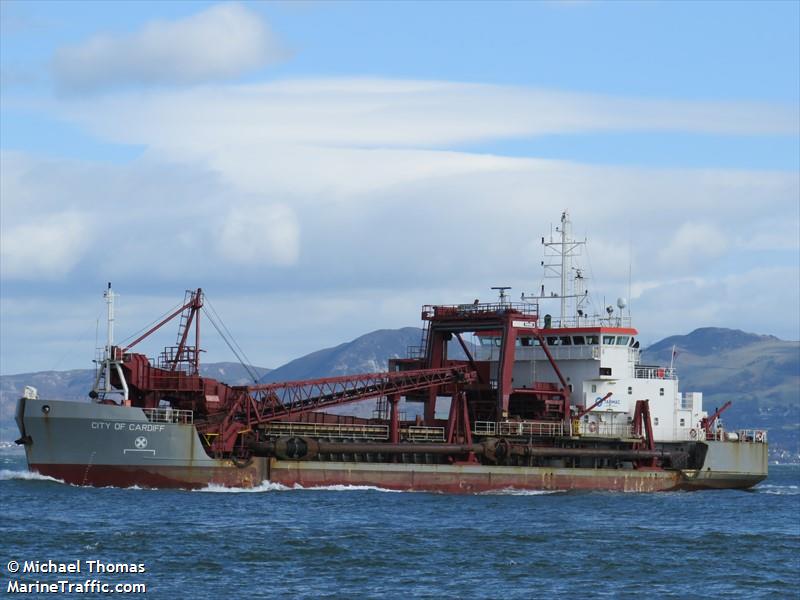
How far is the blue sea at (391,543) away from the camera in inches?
1420

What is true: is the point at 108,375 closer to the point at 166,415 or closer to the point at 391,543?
the point at 166,415

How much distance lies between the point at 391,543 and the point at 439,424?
23.6 meters

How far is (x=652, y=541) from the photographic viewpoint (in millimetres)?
45719

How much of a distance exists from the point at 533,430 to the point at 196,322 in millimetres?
15842

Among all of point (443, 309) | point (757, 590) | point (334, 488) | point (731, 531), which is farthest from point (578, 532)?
point (443, 309)

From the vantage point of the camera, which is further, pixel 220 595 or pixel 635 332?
pixel 635 332

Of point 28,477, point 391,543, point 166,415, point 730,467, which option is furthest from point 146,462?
point 730,467

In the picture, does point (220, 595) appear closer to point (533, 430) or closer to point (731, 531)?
point (731, 531)

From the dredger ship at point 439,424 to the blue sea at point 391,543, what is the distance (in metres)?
1.35

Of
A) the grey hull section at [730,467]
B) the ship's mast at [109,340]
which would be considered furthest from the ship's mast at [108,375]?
the grey hull section at [730,467]

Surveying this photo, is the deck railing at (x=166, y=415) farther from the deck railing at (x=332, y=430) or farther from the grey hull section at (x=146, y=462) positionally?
the deck railing at (x=332, y=430)

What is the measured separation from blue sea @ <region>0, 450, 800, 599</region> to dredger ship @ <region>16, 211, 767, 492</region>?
135 centimetres

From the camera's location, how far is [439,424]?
66312 mm

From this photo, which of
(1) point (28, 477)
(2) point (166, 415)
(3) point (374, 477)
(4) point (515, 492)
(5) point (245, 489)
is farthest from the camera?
(4) point (515, 492)
